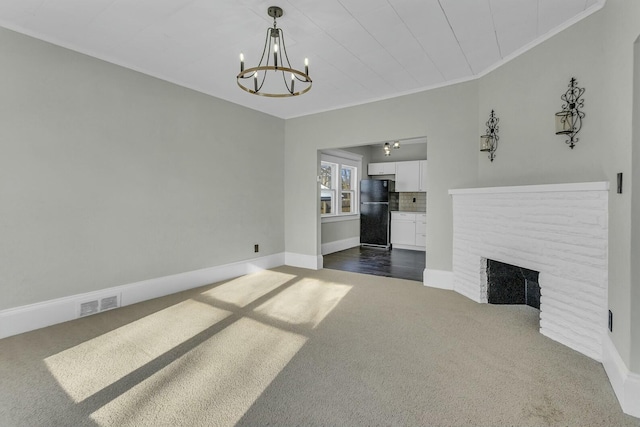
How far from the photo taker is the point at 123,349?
2289mm

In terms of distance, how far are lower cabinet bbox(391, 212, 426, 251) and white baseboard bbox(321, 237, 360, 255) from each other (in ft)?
2.92

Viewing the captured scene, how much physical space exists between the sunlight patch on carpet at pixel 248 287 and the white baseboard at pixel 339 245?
6.23ft

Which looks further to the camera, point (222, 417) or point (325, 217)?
point (325, 217)

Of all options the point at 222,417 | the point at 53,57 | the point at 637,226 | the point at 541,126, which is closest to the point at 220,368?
the point at 222,417

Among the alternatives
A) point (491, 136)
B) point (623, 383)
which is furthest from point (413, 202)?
point (623, 383)

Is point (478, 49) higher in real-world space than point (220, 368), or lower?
higher

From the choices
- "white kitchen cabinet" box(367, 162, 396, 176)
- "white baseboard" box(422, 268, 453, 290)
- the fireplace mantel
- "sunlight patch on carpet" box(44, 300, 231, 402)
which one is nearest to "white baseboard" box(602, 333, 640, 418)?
the fireplace mantel

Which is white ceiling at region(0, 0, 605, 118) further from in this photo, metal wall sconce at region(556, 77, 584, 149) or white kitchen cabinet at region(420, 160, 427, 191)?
white kitchen cabinet at region(420, 160, 427, 191)

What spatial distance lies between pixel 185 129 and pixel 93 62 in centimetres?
105

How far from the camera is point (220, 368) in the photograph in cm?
204

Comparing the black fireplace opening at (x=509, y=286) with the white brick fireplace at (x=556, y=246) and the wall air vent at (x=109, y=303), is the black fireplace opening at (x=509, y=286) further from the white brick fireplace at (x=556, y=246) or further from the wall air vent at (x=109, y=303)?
the wall air vent at (x=109, y=303)

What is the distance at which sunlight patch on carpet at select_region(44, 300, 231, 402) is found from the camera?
6.23ft

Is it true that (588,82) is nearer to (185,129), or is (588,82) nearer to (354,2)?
(354,2)

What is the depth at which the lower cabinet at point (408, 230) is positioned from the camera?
22.3ft
